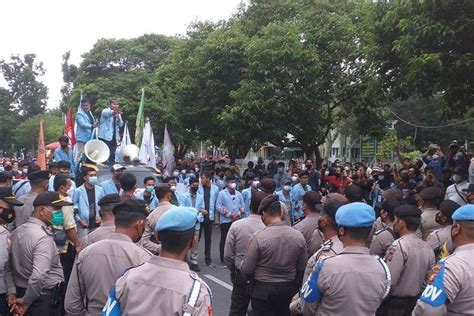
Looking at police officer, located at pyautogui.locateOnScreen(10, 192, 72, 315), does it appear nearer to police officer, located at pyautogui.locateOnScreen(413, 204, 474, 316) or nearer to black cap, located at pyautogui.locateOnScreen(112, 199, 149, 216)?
black cap, located at pyautogui.locateOnScreen(112, 199, 149, 216)

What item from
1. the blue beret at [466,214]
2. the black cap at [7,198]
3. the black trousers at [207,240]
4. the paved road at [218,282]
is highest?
the blue beret at [466,214]

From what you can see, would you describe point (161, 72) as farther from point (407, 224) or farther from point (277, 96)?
point (407, 224)

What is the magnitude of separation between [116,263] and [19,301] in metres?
1.60

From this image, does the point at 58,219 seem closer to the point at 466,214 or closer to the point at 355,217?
the point at 355,217

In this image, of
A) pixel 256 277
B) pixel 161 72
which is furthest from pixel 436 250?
pixel 161 72

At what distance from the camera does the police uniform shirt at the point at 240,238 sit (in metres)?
6.30

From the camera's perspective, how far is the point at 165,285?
9.51 ft

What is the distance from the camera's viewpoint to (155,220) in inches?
260

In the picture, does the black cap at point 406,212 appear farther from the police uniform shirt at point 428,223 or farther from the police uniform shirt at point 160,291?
the police uniform shirt at point 160,291

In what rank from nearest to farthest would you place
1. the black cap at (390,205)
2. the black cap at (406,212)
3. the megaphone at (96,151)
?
the black cap at (406,212) < the black cap at (390,205) < the megaphone at (96,151)

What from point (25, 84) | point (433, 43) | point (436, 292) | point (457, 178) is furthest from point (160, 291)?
point (25, 84)

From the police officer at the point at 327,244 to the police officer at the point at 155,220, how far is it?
80.2 inches

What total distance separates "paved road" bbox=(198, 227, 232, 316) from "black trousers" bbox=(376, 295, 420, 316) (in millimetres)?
3256

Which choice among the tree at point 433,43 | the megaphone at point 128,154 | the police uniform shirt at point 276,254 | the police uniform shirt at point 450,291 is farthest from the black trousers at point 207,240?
the police uniform shirt at point 450,291
